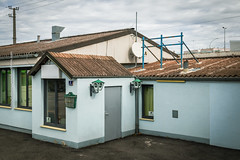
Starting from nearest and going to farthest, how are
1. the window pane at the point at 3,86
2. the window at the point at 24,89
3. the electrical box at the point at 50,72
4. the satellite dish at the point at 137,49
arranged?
the electrical box at the point at 50,72
the window at the point at 24,89
the window pane at the point at 3,86
the satellite dish at the point at 137,49

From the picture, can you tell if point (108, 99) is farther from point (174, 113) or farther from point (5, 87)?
point (5, 87)

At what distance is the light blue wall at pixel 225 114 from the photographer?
29.0ft

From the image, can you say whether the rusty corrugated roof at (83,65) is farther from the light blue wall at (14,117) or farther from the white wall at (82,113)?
the light blue wall at (14,117)

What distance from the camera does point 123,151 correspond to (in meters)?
8.81

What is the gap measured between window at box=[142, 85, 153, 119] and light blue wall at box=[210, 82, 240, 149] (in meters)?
2.80

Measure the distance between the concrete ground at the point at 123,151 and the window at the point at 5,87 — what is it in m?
3.24

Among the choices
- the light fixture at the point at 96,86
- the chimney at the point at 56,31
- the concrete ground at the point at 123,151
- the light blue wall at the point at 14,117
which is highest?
the chimney at the point at 56,31

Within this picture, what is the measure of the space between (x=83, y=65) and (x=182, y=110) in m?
Result: 4.27

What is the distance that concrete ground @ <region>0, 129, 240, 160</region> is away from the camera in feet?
26.7

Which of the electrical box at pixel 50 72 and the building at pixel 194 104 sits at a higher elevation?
the electrical box at pixel 50 72

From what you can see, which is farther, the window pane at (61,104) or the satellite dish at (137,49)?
the satellite dish at (137,49)

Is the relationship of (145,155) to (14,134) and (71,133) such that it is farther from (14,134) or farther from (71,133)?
(14,134)

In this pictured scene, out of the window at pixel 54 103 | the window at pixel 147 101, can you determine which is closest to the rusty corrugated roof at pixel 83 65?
the window at pixel 54 103

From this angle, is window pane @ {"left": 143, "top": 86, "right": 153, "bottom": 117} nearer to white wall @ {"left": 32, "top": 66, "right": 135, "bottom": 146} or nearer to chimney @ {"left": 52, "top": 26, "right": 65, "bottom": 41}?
white wall @ {"left": 32, "top": 66, "right": 135, "bottom": 146}
